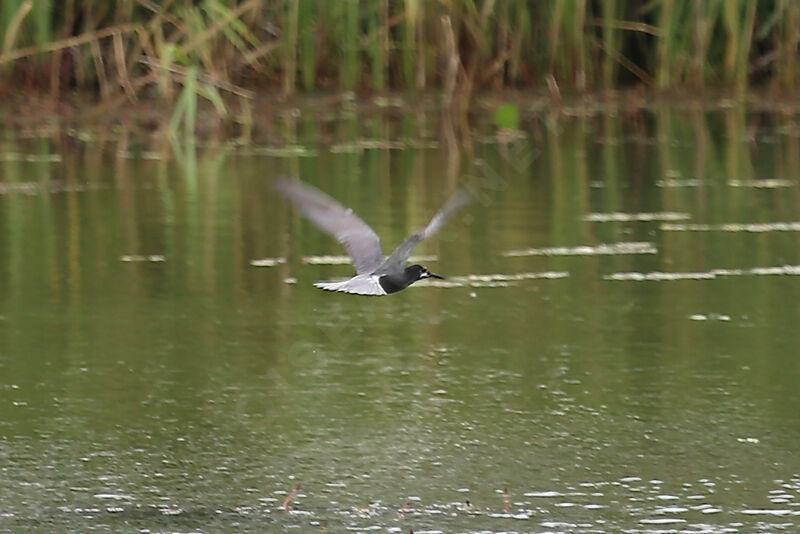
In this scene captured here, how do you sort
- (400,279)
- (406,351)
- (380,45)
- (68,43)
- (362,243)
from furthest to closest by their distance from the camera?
1. (380,45)
2. (68,43)
3. (406,351)
4. (362,243)
5. (400,279)

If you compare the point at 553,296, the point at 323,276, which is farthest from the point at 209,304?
the point at 553,296

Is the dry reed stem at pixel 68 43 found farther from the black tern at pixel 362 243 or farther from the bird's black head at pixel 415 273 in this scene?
the bird's black head at pixel 415 273

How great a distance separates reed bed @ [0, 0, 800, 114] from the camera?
10.3 metres

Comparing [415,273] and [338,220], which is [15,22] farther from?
[415,273]

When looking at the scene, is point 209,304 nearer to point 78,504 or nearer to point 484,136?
point 78,504

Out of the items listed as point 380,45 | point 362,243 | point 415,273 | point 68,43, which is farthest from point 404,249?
point 380,45

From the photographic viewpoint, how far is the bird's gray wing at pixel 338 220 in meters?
5.14

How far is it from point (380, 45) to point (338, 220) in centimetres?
583

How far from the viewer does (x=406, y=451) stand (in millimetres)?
4379

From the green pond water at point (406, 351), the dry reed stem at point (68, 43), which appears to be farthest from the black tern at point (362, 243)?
the dry reed stem at point (68, 43)

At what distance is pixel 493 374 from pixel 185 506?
Answer: 139cm

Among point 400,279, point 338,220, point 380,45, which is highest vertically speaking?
point 380,45

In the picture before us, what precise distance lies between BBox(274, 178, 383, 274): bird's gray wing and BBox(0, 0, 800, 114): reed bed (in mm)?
4839

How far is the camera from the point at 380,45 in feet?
35.7
